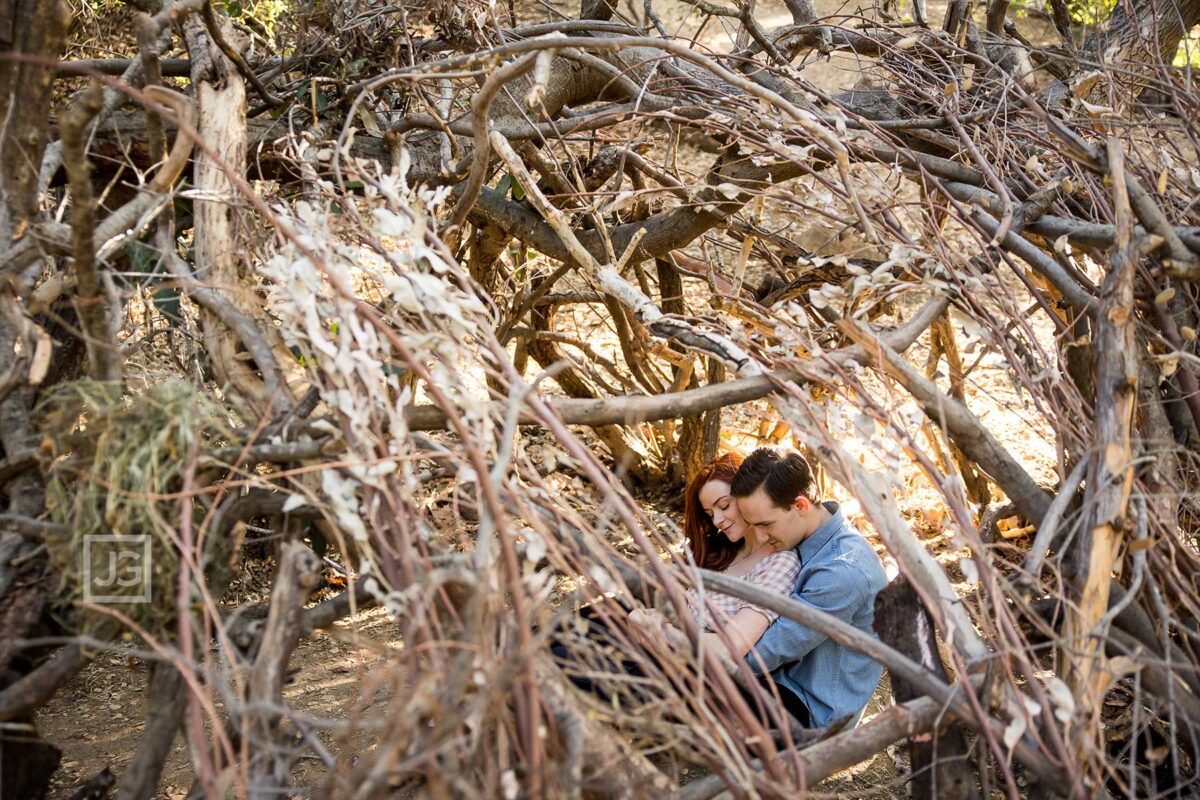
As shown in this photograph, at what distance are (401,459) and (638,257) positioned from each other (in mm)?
2040

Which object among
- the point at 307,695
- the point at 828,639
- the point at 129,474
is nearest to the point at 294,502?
the point at 129,474

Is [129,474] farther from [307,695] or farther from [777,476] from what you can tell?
[307,695]

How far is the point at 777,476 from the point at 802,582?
0.87 feet

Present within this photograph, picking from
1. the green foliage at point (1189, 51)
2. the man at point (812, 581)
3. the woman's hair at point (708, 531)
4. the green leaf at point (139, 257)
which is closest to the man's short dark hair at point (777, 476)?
the man at point (812, 581)

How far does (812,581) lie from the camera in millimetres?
2461

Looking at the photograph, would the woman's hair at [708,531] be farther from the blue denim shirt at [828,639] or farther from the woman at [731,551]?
the blue denim shirt at [828,639]

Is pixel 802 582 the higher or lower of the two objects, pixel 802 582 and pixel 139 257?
the lower

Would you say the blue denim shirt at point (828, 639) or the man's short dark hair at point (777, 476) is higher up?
the man's short dark hair at point (777, 476)

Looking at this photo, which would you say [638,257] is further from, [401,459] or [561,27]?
[401,459]

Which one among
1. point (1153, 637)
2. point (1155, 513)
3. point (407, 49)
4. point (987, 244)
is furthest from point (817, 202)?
point (407, 49)

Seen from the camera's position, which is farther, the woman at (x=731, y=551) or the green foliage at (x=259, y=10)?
the green foliage at (x=259, y=10)

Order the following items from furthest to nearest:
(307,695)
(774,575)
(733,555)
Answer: (307,695) < (733,555) < (774,575)

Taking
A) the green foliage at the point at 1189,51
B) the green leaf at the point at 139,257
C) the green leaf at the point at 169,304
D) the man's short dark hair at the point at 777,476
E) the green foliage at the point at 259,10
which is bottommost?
the man's short dark hair at the point at 777,476

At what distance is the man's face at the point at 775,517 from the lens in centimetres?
260
